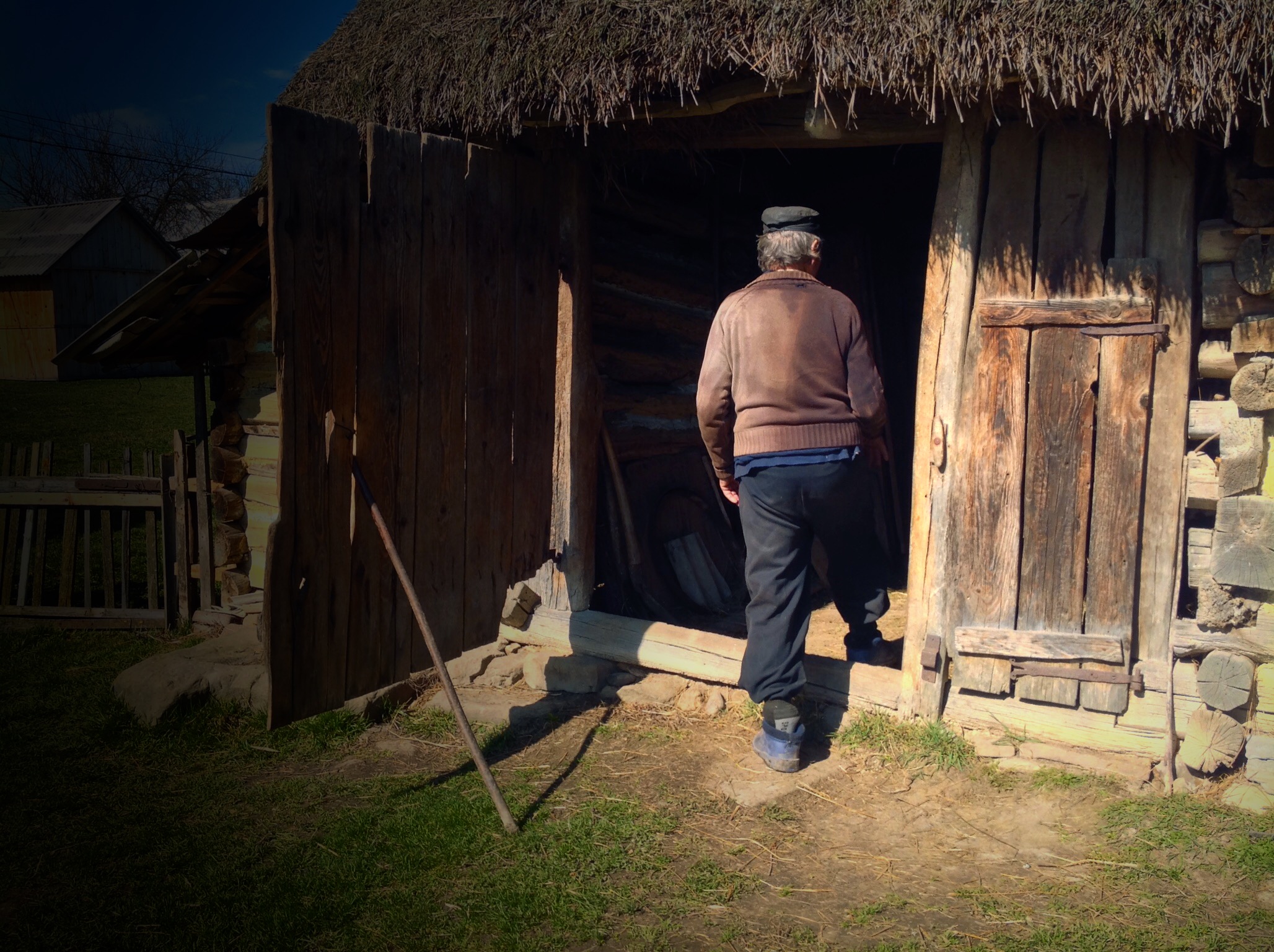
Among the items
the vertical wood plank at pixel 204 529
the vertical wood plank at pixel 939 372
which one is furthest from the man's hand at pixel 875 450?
the vertical wood plank at pixel 204 529

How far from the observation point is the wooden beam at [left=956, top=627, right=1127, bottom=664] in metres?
3.66

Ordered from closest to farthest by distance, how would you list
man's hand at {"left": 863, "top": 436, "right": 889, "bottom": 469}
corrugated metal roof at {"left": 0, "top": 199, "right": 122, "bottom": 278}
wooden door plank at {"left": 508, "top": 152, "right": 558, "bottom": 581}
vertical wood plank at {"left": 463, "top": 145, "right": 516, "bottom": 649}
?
man's hand at {"left": 863, "top": 436, "right": 889, "bottom": 469}, vertical wood plank at {"left": 463, "top": 145, "right": 516, "bottom": 649}, wooden door plank at {"left": 508, "top": 152, "right": 558, "bottom": 581}, corrugated metal roof at {"left": 0, "top": 199, "right": 122, "bottom": 278}

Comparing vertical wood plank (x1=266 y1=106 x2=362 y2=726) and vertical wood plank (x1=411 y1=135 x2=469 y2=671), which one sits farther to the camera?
vertical wood plank (x1=411 y1=135 x2=469 y2=671)

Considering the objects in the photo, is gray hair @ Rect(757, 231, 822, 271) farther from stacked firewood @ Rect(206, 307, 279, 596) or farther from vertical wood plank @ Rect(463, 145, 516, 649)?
stacked firewood @ Rect(206, 307, 279, 596)

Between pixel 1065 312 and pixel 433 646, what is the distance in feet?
9.01

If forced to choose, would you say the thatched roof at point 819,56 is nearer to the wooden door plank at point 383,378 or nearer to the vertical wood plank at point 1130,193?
the vertical wood plank at point 1130,193

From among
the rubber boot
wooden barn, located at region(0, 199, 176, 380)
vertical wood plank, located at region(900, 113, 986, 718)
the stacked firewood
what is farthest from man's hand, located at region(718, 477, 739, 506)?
wooden barn, located at region(0, 199, 176, 380)

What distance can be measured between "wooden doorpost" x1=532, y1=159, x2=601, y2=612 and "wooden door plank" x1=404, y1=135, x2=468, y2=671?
74 cm

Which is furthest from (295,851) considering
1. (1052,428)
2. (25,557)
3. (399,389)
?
(25,557)

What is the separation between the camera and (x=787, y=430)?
3.64 meters

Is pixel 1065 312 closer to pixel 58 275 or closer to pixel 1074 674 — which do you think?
pixel 1074 674

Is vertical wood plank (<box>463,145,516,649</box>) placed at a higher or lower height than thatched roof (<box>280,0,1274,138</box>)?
lower

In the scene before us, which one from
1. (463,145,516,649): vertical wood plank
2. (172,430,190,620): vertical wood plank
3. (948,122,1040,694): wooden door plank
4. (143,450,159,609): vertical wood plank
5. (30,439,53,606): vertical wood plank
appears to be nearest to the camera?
(948,122,1040,694): wooden door plank

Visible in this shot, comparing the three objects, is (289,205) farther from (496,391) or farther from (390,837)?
(390,837)
